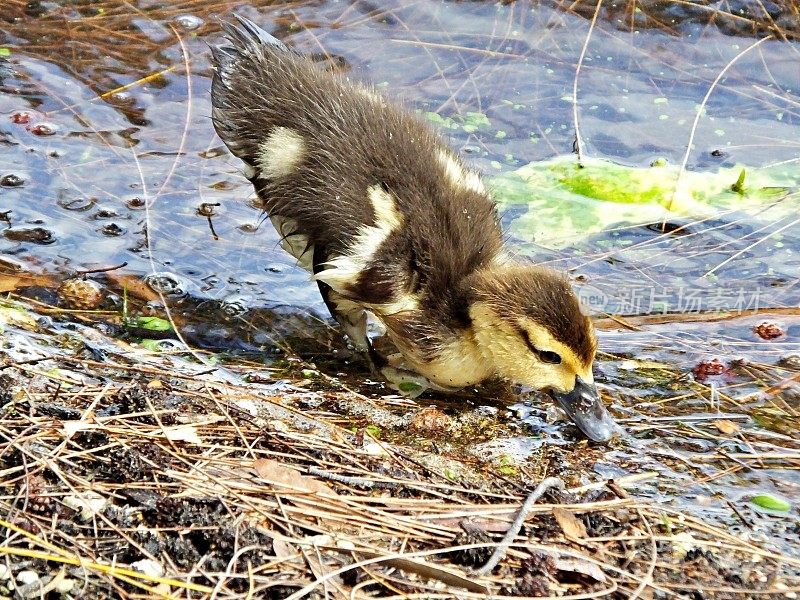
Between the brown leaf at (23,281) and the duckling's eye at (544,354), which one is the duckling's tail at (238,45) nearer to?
the brown leaf at (23,281)

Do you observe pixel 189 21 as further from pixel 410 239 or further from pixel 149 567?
pixel 149 567

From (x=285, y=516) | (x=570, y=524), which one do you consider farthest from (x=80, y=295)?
Result: (x=570, y=524)

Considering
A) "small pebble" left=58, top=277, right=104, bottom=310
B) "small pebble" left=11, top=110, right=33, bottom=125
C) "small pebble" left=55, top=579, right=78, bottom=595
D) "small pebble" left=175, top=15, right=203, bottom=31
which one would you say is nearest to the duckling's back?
"small pebble" left=58, top=277, right=104, bottom=310

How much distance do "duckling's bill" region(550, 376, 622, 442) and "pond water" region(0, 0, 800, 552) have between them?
0.10 metres

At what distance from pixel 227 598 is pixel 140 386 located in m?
1.01

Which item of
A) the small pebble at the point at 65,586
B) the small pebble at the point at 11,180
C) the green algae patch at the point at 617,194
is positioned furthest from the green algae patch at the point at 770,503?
the small pebble at the point at 11,180

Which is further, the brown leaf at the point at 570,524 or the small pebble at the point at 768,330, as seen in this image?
the small pebble at the point at 768,330

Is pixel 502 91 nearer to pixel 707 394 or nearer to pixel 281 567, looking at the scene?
pixel 707 394

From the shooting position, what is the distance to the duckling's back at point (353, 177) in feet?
11.8

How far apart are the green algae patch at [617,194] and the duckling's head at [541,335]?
1158 millimetres

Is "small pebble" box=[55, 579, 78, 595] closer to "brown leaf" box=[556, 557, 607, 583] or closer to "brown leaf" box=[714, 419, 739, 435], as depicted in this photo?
"brown leaf" box=[556, 557, 607, 583]

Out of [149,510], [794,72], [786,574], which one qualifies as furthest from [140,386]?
[794,72]

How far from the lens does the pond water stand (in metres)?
3.98

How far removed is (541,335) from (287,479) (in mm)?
1011
